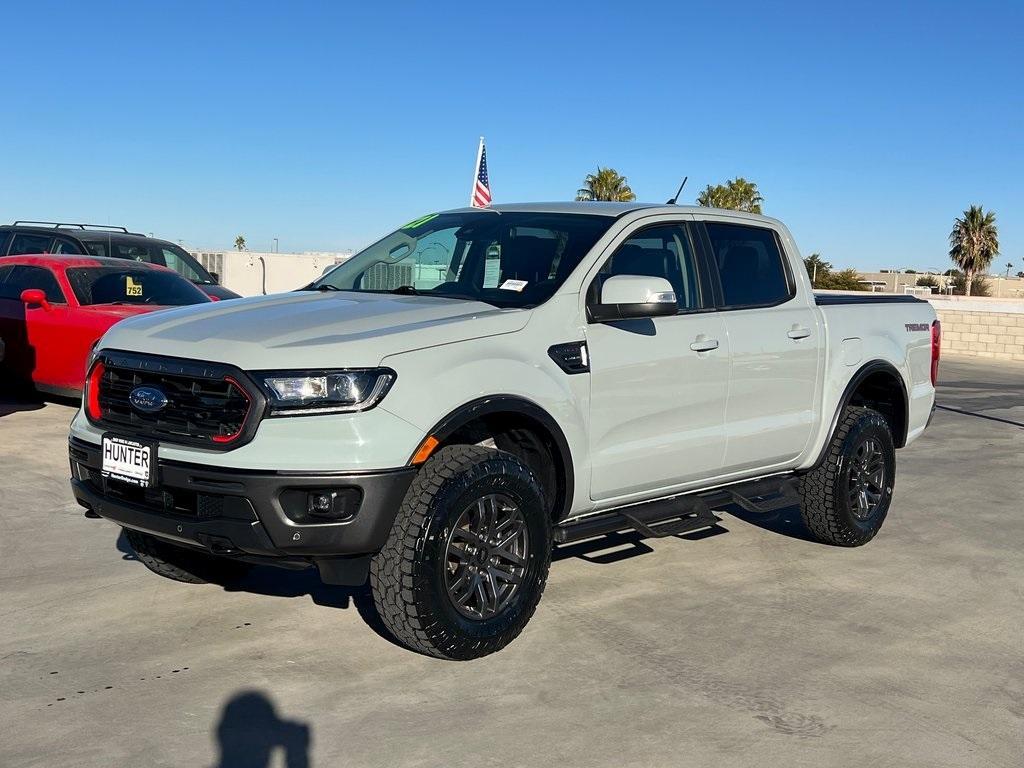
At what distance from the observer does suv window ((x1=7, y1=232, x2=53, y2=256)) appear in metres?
14.5

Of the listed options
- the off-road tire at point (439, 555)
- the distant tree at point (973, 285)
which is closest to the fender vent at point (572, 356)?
the off-road tire at point (439, 555)

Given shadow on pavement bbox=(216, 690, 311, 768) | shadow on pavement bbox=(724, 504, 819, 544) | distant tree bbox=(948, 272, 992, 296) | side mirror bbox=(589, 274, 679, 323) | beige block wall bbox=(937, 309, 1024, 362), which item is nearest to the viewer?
shadow on pavement bbox=(216, 690, 311, 768)

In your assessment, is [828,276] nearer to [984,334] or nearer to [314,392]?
[984,334]

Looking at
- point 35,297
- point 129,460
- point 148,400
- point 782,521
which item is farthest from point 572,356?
point 35,297

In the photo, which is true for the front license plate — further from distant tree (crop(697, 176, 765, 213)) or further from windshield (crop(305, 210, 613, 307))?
distant tree (crop(697, 176, 765, 213))

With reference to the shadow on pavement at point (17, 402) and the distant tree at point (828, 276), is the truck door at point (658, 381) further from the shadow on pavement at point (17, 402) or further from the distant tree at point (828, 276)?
the distant tree at point (828, 276)

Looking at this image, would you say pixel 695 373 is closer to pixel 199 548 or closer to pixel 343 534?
pixel 343 534

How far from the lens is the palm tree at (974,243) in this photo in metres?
72.9

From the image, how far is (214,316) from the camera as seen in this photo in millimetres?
4734

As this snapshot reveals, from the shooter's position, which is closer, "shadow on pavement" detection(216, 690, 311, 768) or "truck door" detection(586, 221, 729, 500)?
"shadow on pavement" detection(216, 690, 311, 768)

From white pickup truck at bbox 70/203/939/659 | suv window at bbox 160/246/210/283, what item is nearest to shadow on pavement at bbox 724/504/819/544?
white pickup truck at bbox 70/203/939/659

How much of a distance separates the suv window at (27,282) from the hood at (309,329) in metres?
6.78

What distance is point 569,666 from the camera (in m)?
4.53

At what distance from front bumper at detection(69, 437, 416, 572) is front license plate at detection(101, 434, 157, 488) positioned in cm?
5
